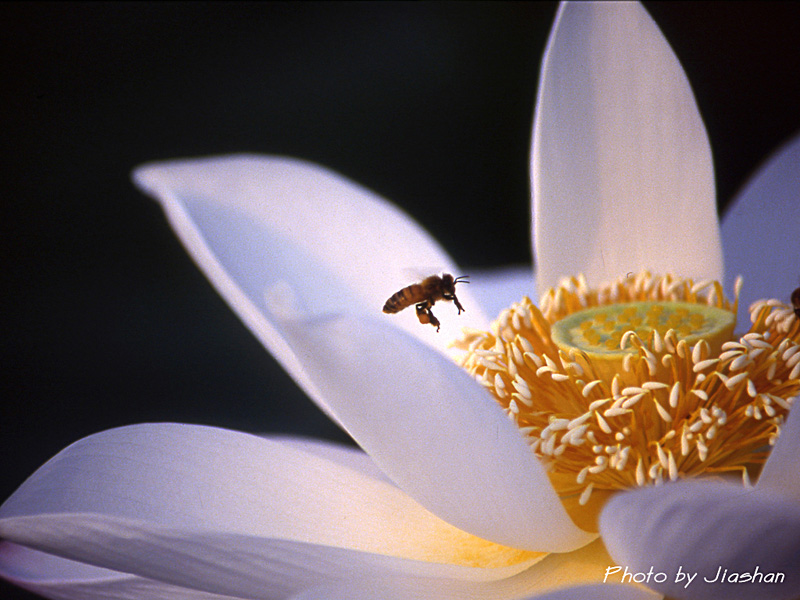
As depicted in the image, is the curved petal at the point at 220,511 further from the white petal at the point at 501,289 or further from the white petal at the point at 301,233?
the white petal at the point at 501,289

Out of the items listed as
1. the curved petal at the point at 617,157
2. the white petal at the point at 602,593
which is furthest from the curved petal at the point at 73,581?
the curved petal at the point at 617,157

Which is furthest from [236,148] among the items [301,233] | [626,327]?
[626,327]

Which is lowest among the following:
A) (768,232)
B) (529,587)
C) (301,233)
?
(529,587)

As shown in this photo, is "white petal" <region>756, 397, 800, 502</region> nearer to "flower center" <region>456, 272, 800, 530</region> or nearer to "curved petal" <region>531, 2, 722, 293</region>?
"flower center" <region>456, 272, 800, 530</region>

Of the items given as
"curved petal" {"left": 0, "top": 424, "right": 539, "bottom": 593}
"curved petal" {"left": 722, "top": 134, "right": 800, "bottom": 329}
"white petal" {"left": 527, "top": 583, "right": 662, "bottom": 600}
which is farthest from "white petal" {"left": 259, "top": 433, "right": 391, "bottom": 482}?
"curved petal" {"left": 722, "top": 134, "right": 800, "bottom": 329}

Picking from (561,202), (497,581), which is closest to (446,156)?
(561,202)

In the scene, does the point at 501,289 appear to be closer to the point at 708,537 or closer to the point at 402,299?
the point at 402,299
